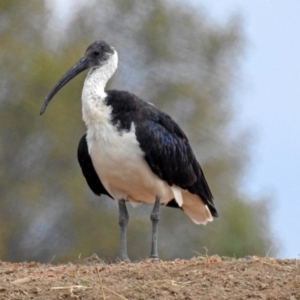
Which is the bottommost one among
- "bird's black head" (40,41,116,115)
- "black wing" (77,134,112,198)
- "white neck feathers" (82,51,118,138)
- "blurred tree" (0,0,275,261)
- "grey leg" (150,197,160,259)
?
"grey leg" (150,197,160,259)

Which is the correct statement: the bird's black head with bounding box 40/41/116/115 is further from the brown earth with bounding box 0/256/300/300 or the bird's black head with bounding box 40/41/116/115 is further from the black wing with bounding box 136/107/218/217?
the brown earth with bounding box 0/256/300/300

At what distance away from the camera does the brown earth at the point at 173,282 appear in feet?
31.4

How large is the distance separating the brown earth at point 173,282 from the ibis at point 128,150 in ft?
7.62

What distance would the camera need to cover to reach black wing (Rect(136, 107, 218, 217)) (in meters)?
13.3

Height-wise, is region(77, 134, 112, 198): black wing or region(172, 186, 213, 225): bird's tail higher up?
region(172, 186, 213, 225): bird's tail

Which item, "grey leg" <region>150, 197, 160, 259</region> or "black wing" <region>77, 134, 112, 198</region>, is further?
"black wing" <region>77, 134, 112, 198</region>

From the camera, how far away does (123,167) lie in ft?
43.2

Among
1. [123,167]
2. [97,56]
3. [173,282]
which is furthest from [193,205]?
[173,282]

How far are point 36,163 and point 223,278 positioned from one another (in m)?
19.7

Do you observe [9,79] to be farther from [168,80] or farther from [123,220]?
[123,220]

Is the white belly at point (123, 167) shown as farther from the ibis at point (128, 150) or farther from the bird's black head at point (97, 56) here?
the bird's black head at point (97, 56)

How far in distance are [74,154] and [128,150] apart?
54.4 ft

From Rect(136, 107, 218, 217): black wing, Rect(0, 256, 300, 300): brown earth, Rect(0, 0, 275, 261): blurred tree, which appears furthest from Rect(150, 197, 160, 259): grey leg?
Rect(0, 0, 275, 261): blurred tree

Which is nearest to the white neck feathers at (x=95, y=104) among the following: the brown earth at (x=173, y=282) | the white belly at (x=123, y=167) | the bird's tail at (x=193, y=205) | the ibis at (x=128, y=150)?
the ibis at (x=128, y=150)
